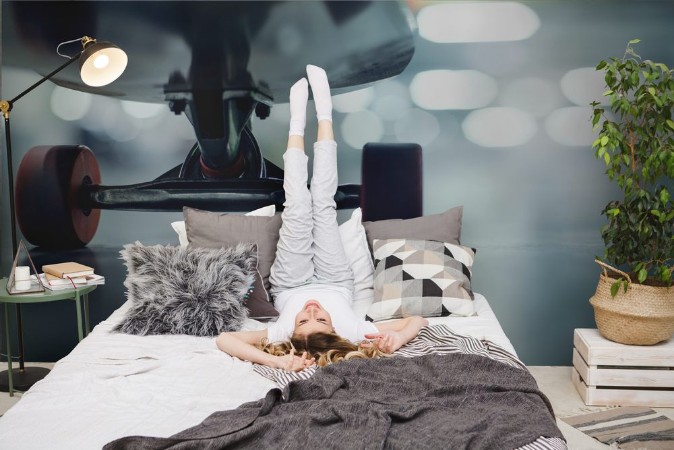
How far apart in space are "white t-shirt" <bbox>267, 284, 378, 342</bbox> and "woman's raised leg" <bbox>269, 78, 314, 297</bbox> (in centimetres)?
14

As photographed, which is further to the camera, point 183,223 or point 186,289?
point 183,223

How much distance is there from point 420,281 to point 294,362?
935 millimetres

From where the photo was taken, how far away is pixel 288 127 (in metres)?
3.59

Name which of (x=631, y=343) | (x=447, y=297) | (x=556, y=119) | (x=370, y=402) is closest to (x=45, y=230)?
(x=447, y=297)

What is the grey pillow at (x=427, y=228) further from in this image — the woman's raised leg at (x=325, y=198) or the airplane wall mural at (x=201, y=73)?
the airplane wall mural at (x=201, y=73)

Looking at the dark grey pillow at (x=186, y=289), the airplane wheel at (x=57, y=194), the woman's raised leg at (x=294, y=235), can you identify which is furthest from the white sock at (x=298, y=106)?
the airplane wheel at (x=57, y=194)

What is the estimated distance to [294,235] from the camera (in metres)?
3.09

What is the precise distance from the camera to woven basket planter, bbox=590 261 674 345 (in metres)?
3.00

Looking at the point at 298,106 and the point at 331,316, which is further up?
the point at 298,106

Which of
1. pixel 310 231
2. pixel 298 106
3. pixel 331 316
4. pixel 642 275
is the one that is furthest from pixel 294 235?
pixel 642 275

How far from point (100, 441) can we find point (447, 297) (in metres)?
1.72

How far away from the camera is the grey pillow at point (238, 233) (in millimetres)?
3084

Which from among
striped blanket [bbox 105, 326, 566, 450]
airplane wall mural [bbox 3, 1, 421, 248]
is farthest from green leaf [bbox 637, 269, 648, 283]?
airplane wall mural [bbox 3, 1, 421, 248]

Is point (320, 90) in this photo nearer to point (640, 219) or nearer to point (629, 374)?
point (640, 219)
